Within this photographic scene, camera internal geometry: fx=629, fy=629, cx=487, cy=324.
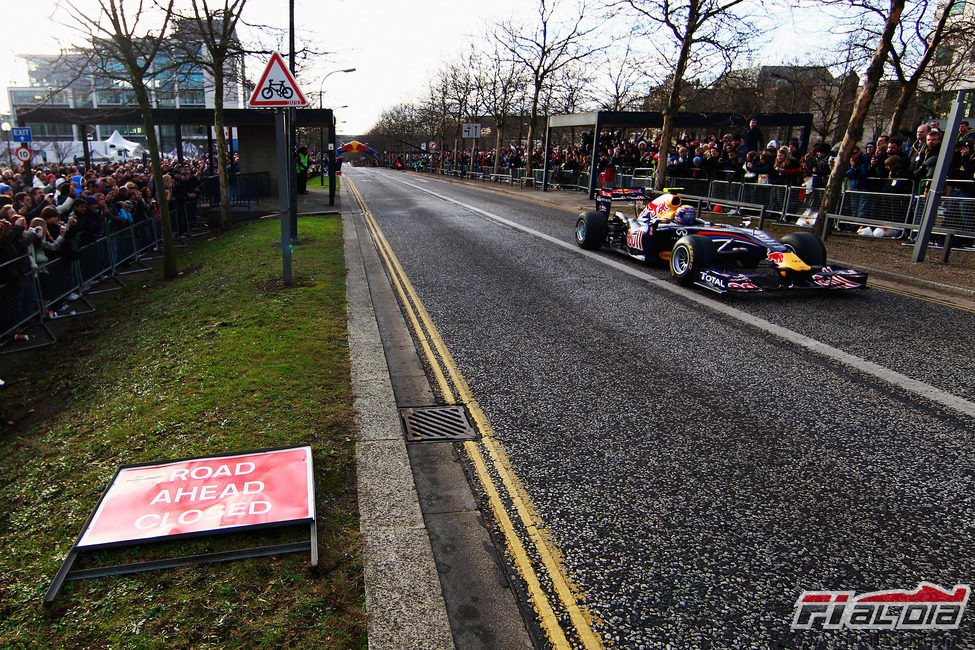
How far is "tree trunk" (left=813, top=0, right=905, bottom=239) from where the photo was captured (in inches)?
520

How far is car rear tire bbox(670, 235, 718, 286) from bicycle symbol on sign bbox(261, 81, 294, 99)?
6020 mm

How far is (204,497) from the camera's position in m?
3.61

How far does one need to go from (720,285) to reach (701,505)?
18.1 ft

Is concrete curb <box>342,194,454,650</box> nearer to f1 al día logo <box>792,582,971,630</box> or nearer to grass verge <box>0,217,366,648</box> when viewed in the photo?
grass verge <box>0,217,366,648</box>

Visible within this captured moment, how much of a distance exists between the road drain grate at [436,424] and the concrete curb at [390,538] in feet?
0.40

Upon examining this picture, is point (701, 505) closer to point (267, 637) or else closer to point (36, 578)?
point (267, 637)

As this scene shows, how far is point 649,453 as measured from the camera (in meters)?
4.39

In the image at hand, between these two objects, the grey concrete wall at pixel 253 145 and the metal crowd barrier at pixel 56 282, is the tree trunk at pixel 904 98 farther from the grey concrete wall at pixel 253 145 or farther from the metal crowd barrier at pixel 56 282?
the grey concrete wall at pixel 253 145

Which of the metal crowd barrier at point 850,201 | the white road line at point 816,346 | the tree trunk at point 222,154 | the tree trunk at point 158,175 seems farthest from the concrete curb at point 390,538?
the tree trunk at point 222,154

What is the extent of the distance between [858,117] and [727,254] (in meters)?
7.17

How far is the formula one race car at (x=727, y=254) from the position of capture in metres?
8.72

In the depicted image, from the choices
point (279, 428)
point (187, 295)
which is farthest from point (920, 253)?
point (187, 295)

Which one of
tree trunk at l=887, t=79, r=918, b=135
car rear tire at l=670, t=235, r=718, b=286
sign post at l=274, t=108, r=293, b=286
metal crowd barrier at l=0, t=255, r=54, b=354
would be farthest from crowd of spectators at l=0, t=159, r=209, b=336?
tree trunk at l=887, t=79, r=918, b=135

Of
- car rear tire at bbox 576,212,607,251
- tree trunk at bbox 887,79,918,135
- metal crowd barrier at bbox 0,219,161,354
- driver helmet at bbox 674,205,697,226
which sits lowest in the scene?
metal crowd barrier at bbox 0,219,161,354
